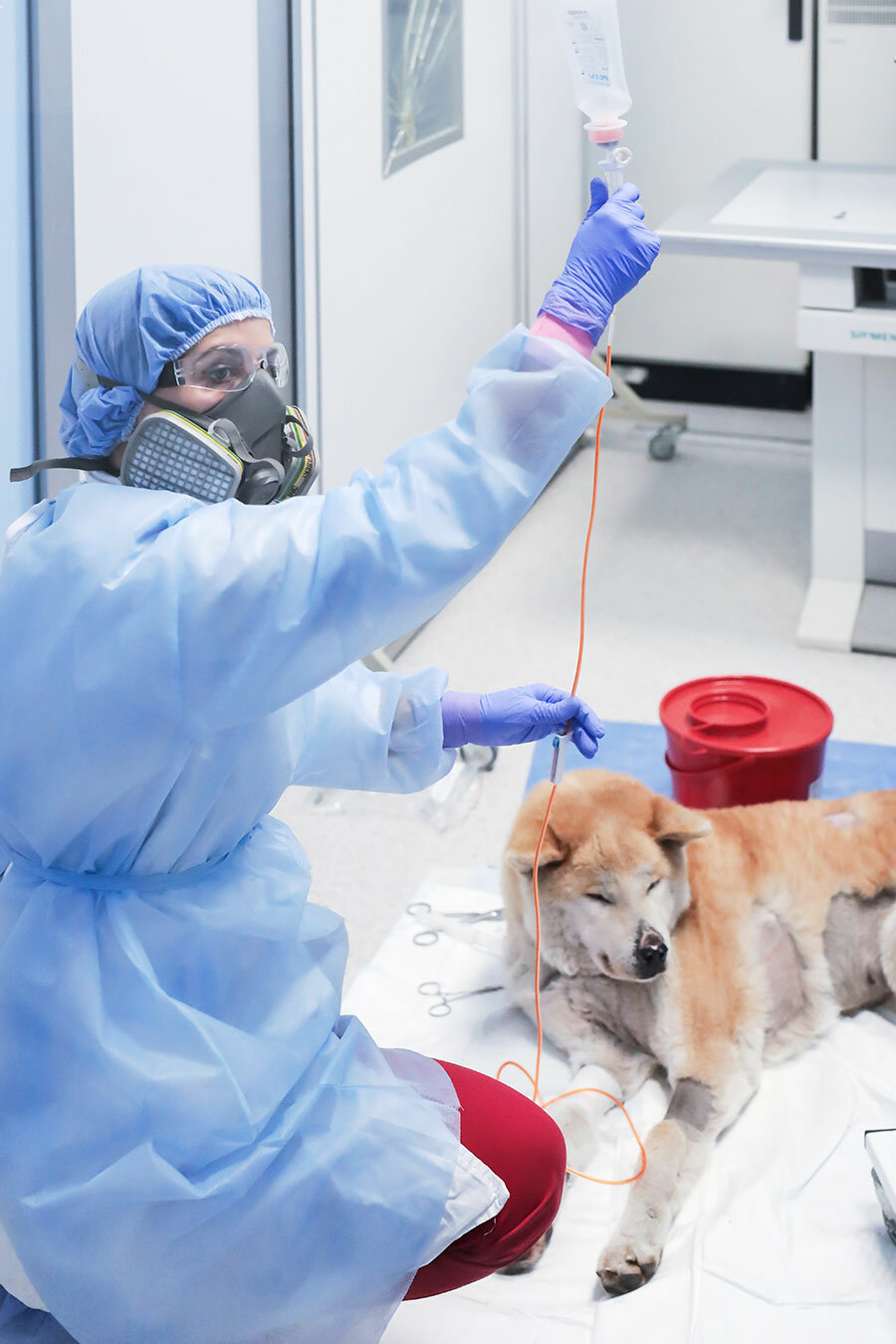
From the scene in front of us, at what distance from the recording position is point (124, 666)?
1.24 meters

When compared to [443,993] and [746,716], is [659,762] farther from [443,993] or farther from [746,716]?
[443,993]

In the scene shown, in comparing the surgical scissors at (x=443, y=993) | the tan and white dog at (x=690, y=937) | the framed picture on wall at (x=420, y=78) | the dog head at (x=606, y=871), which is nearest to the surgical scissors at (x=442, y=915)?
the surgical scissors at (x=443, y=993)

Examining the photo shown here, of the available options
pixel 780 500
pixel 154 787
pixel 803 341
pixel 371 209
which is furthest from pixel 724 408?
pixel 154 787

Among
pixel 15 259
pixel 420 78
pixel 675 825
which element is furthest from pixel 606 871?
pixel 420 78

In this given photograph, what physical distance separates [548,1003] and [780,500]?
8.65 feet

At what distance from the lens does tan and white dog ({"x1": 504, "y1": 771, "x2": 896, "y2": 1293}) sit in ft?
6.42

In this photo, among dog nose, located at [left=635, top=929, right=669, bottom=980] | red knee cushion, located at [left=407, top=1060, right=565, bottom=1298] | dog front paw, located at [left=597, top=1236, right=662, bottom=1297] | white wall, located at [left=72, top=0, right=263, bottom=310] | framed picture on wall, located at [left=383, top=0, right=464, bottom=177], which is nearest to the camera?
red knee cushion, located at [left=407, top=1060, right=565, bottom=1298]

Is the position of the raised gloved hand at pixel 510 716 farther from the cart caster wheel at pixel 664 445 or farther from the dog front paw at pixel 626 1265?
the cart caster wheel at pixel 664 445

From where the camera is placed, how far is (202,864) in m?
1.42

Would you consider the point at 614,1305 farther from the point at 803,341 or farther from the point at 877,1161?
the point at 803,341

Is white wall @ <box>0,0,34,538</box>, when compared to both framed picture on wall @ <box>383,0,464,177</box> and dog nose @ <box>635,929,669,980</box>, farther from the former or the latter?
framed picture on wall @ <box>383,0,464,177</box>

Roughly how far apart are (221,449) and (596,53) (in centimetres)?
64

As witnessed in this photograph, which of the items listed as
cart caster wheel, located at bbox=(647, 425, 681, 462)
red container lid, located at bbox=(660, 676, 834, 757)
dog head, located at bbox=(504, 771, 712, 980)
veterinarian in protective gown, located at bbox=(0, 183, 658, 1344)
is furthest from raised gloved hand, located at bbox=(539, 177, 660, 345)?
cart caster wheel, located at bbox=(647, 425, 681, 462)

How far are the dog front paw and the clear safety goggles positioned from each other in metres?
1.09
